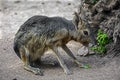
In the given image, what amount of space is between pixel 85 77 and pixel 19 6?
5188 mm

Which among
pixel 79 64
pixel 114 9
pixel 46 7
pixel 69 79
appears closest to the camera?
pixel 69 79

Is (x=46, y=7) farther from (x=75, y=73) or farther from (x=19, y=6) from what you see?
(x=75, y=73)

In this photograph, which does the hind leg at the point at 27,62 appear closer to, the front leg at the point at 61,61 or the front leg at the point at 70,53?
the front leg at the point at 61,61

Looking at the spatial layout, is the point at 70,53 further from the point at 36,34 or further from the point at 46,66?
the point at 36,34

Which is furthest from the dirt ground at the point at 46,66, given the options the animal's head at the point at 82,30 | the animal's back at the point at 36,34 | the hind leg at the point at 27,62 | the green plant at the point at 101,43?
the animal's head at the point at 82,30

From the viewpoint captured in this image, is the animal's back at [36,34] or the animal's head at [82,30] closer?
the animal's back at [36,34]

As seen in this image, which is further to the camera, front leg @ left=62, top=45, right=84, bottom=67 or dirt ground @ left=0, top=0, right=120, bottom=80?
front leg @ left=62, top=45, right=84, bottom=67

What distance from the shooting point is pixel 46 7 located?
12.7 m

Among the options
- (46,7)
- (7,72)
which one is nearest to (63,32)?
(7,72)

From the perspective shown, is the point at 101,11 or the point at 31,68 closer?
the point at 31,68

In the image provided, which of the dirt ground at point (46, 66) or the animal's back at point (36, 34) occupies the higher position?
the animal's back at point (36, 34)

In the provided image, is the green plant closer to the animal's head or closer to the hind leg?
the animal's head

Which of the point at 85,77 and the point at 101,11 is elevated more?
the point at 101,11

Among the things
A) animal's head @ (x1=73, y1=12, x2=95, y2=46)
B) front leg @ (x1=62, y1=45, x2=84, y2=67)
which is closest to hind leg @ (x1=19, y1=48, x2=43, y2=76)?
front leg @ (x1=62, y1=45, x2=84, y2=67)
